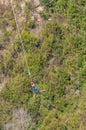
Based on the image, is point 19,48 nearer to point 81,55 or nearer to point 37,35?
point 37,35

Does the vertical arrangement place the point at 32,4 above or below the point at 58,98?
above

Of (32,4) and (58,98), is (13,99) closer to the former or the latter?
(58,98)

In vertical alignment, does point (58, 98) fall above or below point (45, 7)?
below

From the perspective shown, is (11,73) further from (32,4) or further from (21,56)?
(32,4)

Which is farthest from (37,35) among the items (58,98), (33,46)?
(58,98)

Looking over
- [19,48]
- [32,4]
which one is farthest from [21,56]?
[32,4]

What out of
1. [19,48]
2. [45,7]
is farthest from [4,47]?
[45,7]
